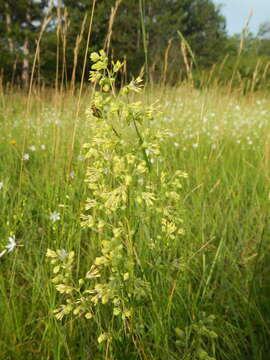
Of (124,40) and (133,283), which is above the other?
(124,40)

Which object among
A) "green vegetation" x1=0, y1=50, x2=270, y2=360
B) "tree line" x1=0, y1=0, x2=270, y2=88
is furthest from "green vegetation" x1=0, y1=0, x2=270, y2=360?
"tree line" x1=0, y1=0, x2=270, y2=88

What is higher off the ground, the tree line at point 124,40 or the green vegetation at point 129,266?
the tree line at point 124,40

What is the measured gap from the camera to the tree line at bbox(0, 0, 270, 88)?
27.9ft

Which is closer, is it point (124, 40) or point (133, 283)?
point (133, 283)

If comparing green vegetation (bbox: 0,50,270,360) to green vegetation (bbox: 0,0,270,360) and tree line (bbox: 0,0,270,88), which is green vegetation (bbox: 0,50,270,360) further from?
tree line (bbox: 0,0,270,88)

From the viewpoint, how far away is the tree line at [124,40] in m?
8.51

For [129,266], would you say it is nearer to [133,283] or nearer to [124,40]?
[133,283]

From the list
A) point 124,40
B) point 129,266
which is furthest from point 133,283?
point 124,40

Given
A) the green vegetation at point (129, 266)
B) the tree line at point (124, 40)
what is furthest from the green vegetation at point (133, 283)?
the tree line at point (124, 40)

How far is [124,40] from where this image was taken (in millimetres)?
19922

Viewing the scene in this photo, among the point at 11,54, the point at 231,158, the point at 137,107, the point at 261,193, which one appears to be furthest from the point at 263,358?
the point at 11,54

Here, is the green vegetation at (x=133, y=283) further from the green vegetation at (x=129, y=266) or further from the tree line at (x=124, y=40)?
the tree line at (x=124, y=40)

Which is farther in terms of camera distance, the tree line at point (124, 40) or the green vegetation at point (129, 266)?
the tree line at point (124, 40)

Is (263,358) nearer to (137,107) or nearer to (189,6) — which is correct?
(137,107)
